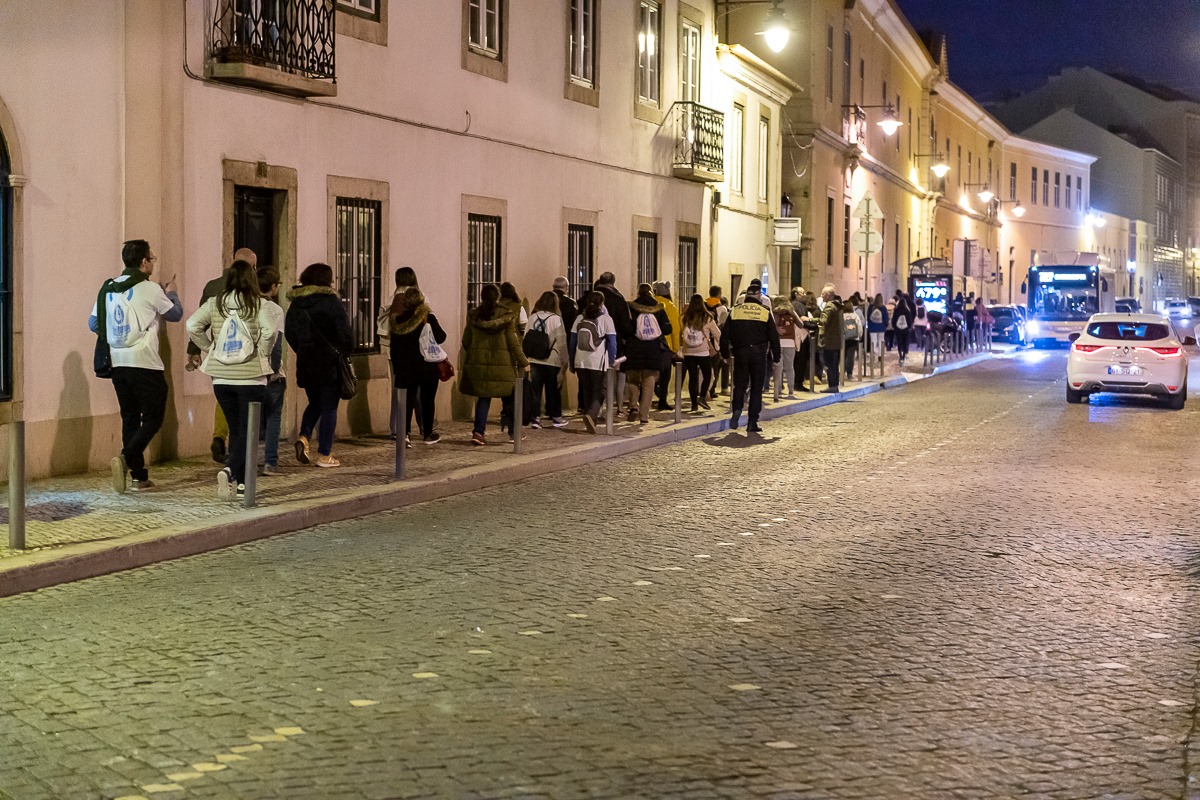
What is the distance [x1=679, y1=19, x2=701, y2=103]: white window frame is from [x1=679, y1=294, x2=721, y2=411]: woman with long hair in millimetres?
6624

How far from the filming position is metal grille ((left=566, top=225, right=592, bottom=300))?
22.7 m

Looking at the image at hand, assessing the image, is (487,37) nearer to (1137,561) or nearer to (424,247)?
(424,247)

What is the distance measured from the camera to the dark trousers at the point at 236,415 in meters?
11.8

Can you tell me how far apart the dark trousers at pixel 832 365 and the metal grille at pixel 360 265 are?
420 inches

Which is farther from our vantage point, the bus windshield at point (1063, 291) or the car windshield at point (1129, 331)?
the bus windshield at point (1063, 291)

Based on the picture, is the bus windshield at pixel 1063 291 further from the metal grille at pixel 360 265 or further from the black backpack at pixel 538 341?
the metal grille at pixel 360 265

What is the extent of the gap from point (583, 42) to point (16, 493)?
15.0 metres

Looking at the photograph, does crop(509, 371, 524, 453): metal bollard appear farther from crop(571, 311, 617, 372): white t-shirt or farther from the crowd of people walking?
crop(571, 311, 617, 372): white t-shirt

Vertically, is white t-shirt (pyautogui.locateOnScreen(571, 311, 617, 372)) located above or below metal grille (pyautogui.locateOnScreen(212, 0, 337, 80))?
below

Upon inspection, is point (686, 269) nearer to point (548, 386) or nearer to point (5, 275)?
point (548, 386)

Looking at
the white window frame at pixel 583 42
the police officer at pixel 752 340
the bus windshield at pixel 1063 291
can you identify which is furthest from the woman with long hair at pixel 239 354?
the bus windshield at pixel 1063 291

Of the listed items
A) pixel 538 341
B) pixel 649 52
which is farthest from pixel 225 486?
pixel 649 52

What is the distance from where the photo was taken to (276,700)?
629 centimetres

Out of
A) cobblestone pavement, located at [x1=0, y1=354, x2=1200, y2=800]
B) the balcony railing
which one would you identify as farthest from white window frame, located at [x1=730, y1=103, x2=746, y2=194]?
cobblestone pavement, located at [x1=0, y1=354, x2=1200, y2=800]
